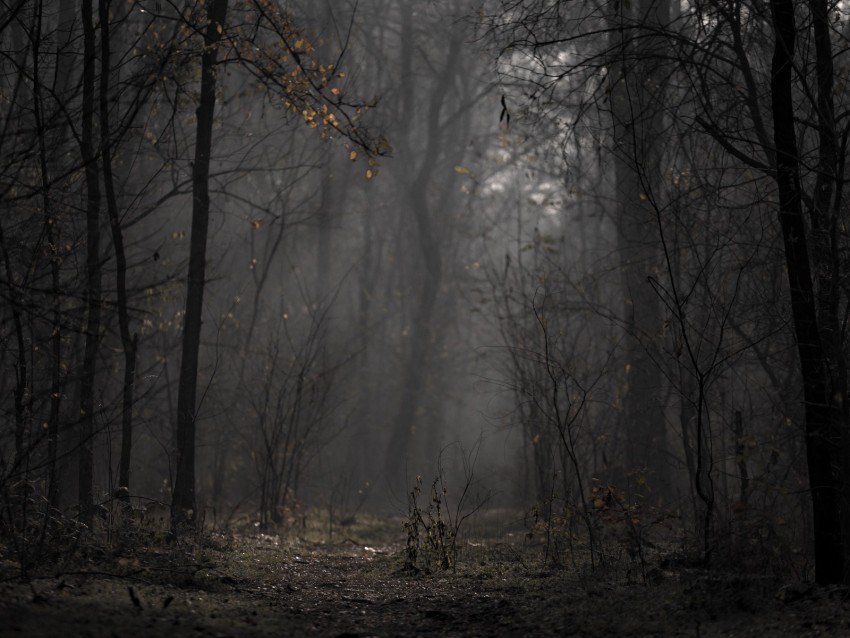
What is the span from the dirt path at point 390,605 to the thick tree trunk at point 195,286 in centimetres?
254

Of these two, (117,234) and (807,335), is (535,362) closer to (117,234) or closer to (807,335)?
(807,335)

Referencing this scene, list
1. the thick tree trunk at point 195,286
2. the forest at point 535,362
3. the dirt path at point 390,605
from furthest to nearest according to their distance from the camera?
the thick tree trunk at point 195,286
the forest at point 535,362
the dirt path at point 390,605

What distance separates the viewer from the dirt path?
475cm

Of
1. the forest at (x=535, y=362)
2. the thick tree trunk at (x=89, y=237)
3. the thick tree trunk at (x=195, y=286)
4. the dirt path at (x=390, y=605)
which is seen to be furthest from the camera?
the thick tree trunk at (x=195, y=286)

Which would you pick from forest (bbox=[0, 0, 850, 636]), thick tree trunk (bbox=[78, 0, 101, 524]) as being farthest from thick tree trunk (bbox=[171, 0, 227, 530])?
thick tree trunk (bbox=[78, 0, 101, 524])

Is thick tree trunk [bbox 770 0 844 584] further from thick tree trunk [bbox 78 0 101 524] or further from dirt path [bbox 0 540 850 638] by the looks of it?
thick tree trunk [bbox 78 0 101 524]

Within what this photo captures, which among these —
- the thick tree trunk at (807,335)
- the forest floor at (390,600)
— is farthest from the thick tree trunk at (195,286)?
the thick tree trunk at (807,335)

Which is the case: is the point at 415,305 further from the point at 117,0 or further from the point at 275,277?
the point at 117,0

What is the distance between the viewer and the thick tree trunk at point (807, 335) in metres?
5.63

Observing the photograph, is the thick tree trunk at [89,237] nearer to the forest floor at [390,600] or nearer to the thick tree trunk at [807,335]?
the forest floor at [390,600]

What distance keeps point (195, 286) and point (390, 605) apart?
201 inches

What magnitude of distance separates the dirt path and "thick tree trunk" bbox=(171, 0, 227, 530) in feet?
8.33

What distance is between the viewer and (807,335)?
5742 millimetres

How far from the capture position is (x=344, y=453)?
27469 millimetres
